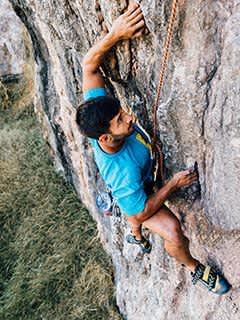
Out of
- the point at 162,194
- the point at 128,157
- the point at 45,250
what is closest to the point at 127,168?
the point at 128,157

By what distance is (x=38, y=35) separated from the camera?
582 centimetres

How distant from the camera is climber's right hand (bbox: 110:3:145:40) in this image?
10.0 feet

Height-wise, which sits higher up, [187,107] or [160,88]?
[160,88]

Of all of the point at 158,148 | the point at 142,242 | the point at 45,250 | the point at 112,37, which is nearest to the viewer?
the point at 112,37

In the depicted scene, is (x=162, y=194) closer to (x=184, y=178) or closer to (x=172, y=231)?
(x=184, y=178)

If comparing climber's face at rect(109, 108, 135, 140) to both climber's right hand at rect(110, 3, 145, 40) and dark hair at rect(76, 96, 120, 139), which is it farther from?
climber's right hand at rect(110, 3, 145, 40)

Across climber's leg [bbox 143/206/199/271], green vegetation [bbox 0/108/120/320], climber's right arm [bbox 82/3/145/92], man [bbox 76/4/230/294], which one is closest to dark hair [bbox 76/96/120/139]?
man [bbox 76/4/230/294]

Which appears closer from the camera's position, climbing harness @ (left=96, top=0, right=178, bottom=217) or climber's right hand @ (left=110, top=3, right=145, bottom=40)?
climbing harness @ (left=96, top=0, right=178, bottom=217)

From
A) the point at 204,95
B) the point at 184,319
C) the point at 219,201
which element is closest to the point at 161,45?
the point at 204,95

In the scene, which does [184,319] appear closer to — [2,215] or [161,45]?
[161,45]

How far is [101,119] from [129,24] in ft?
1.76

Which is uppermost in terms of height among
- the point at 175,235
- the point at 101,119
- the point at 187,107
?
the point at 101,119

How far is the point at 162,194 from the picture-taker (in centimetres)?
338

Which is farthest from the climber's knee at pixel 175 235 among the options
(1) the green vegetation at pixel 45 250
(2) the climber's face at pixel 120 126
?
(1) the green vegetation at pixel 45 250
